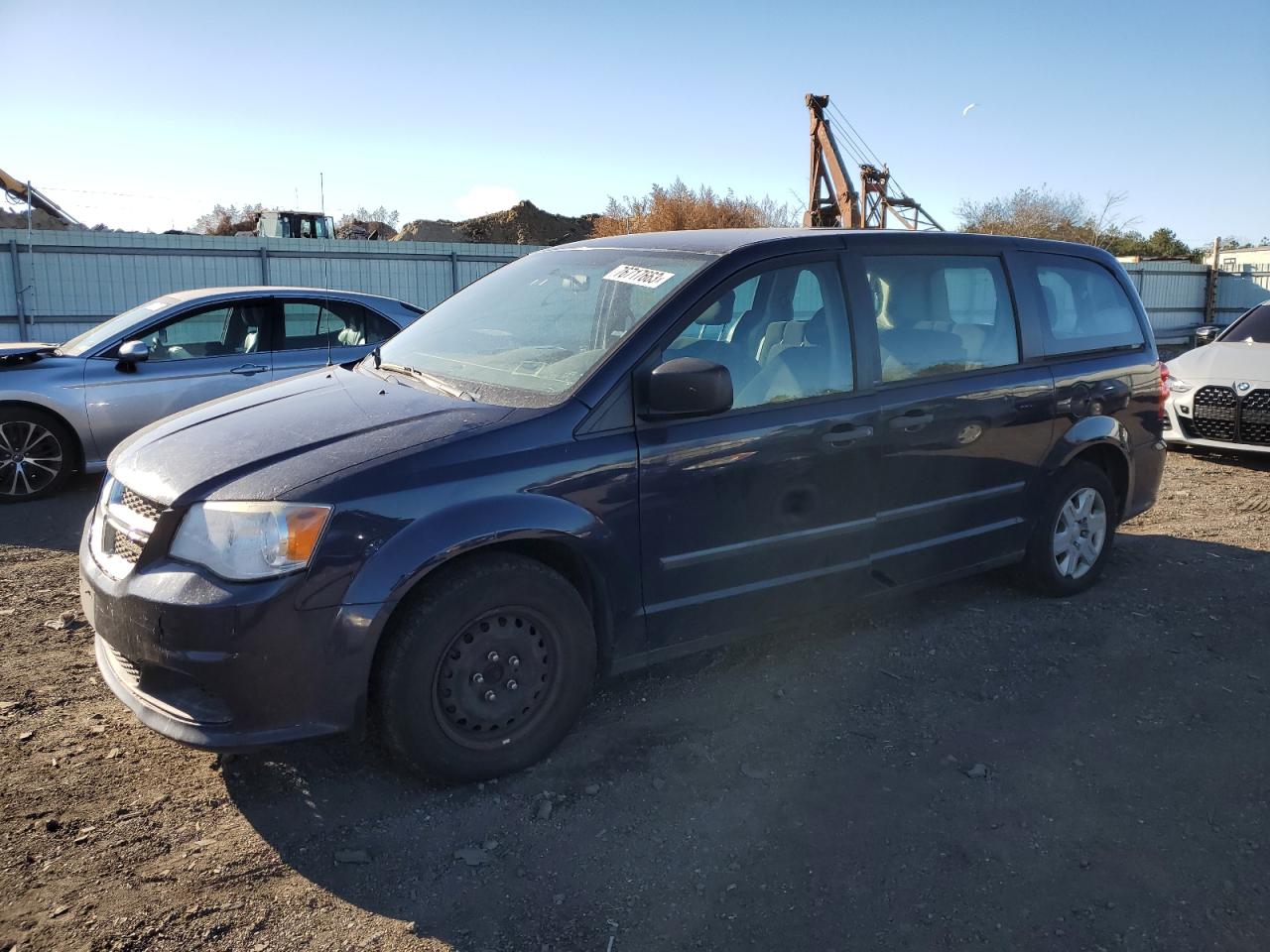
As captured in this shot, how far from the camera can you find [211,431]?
3.46 m

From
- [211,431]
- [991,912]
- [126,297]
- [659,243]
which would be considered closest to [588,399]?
[659,243]

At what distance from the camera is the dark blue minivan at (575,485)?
9.59ft

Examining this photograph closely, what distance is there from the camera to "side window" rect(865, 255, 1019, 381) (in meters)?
4.23

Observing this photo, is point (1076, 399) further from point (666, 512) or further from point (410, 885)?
point (410, 885)

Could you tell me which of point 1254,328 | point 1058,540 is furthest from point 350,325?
point 1254,328

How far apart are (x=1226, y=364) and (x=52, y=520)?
9767 mm

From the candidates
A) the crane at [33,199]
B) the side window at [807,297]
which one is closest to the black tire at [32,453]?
the side window at [807,297]

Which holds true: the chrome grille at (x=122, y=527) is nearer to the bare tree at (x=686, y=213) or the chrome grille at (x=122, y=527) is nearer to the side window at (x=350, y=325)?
the side window at (x=350, y=325)

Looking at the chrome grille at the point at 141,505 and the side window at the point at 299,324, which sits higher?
the side window at the point at 299,324

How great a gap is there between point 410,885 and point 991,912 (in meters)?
1.65

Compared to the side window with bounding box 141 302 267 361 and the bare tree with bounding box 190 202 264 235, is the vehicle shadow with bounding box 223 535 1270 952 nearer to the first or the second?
the side window with bounding box 141 302 267 361

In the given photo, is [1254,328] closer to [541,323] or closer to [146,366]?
[541,323]

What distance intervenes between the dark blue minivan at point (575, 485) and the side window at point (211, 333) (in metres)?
3.73

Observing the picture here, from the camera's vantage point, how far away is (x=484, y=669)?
3.22m
